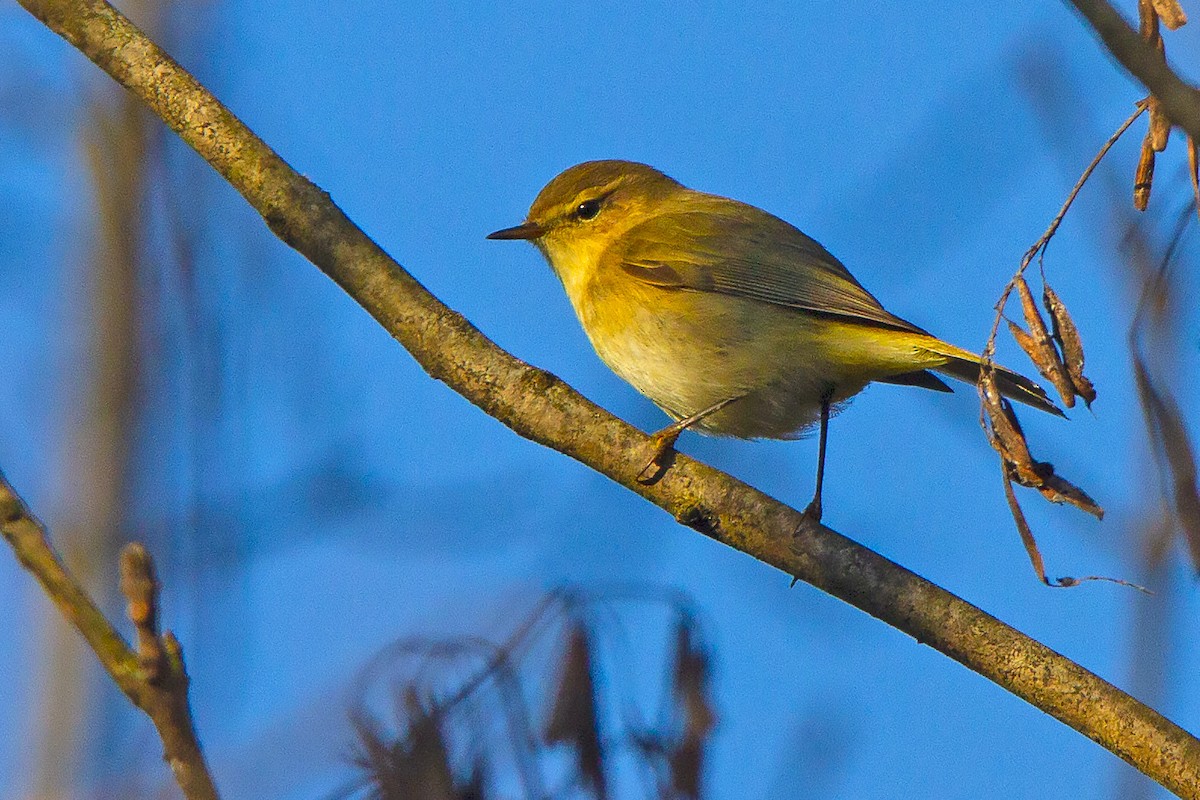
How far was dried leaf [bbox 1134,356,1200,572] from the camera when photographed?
1728mm

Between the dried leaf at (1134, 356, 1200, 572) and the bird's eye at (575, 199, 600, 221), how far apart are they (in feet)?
11.6

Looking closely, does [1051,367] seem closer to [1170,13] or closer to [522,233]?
A: [1170,13]

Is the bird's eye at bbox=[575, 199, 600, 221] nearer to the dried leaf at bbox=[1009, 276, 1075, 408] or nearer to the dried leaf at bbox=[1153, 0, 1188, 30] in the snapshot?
the dried leaf at bbox=[1009, 276, 1075, 408]

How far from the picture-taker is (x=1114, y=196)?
8.80 ft

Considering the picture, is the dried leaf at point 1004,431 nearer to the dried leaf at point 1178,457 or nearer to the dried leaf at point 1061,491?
the dried leaf at point 1061,491

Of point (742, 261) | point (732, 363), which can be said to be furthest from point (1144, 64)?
point (742, 261)

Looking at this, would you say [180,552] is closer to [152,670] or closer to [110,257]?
[110,257]

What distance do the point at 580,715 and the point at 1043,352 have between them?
1051 millimetres

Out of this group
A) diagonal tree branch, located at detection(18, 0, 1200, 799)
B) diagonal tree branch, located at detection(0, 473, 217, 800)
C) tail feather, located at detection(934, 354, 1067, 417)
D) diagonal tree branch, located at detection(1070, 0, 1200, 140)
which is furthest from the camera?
tail feather, located at detection(934, 354, 1067, 417)

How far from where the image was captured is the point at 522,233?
16.5 ft

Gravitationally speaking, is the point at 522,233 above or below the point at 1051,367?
above

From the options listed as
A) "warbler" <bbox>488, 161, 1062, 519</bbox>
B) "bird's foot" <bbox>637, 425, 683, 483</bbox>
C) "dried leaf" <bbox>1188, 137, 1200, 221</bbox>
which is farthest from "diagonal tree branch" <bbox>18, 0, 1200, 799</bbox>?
"dried leaf" <bbox>1188, 137, 1200, 221</bbox>

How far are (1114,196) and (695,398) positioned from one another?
5.59ft

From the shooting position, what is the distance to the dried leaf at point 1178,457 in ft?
5.67
